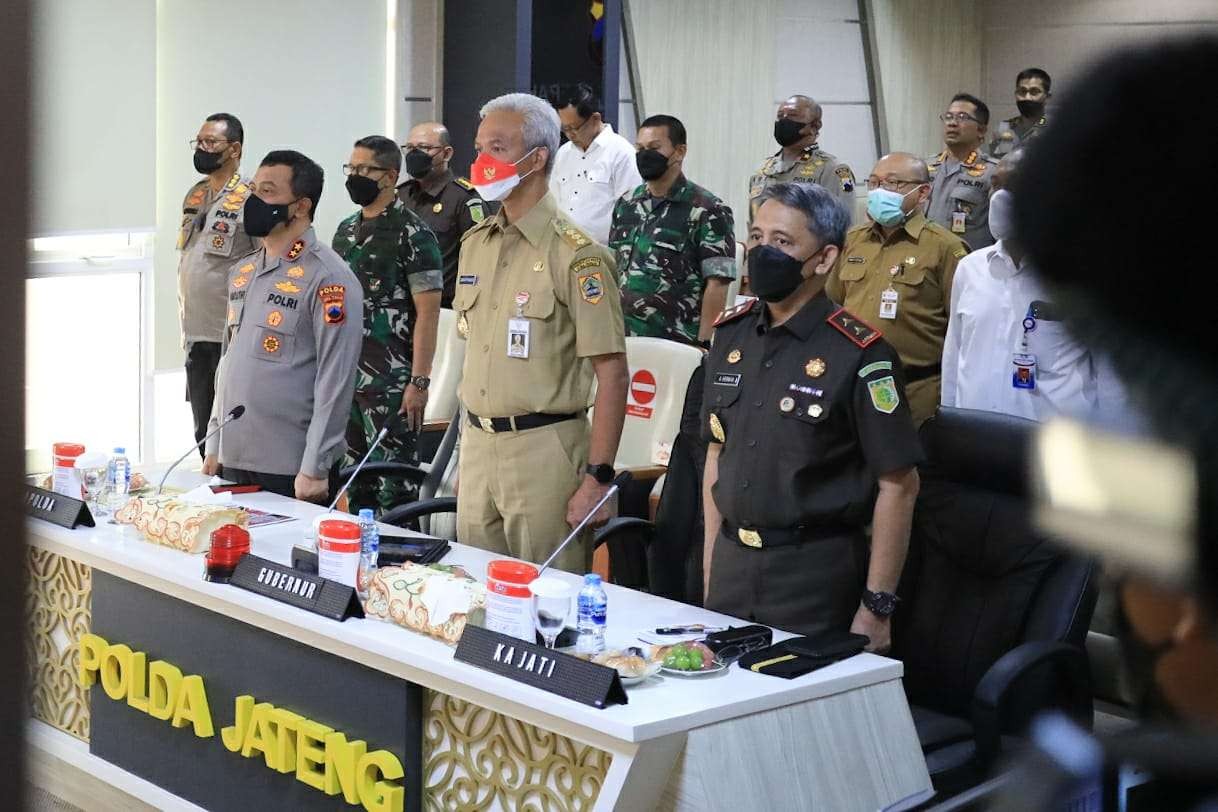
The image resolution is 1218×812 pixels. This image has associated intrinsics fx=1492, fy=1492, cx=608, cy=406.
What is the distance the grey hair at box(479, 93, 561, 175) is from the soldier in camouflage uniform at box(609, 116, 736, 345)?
62.4 inches

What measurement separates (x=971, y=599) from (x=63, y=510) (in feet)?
6.52

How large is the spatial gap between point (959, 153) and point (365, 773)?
15.9ft

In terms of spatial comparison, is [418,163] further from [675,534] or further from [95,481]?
[675,534]

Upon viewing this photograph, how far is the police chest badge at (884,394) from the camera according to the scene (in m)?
2.70

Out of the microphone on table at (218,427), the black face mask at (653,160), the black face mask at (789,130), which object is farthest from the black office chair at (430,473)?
the black face mask at (789,130)

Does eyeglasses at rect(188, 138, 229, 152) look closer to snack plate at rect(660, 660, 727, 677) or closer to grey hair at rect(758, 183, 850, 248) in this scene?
grey hair at rect(758, 183, 850, 248)

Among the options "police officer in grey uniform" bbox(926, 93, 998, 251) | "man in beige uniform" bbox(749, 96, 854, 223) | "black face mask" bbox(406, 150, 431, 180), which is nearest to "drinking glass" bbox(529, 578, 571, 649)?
"black face mask" bbox(406, 150, 431, 180)

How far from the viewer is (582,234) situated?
11.1 ft

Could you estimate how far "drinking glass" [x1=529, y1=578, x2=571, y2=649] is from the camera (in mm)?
2346

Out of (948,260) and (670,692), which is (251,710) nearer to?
(670,692)

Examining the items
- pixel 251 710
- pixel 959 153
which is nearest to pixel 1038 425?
pixel 251 710

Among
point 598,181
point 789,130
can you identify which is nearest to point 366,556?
point 598,181

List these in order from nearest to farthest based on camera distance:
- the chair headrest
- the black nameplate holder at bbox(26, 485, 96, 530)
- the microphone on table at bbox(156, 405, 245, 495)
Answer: the chair headrest → the black nameplate holder at bbox(26, 485, 96, 530) → the microphone on table at bbox(156, 405, 245, 495)

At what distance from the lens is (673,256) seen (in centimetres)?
515
